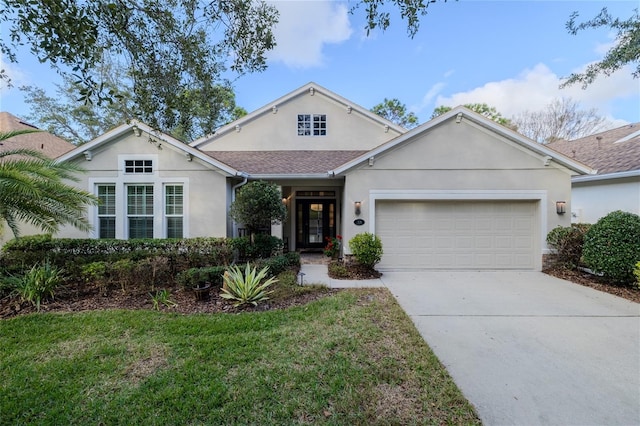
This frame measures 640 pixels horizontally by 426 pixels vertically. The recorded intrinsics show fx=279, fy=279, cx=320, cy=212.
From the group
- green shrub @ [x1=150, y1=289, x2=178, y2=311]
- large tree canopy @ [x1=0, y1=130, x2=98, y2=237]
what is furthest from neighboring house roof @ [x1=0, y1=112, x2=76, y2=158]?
green shrub @ [x1=150, y1=289, x2=178, y2=311]

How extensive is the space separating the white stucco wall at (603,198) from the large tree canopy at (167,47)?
12176 millimetres

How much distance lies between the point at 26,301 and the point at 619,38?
1721 centimetres

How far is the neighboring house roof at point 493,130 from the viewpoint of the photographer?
323 inches

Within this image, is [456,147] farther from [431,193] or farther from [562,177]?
[562,177]

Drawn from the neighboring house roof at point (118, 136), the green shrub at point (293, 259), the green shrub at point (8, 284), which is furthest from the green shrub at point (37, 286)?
the green shrub at point (293, 259)

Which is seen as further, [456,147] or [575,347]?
[456,147]

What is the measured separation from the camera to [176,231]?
30.3 ft

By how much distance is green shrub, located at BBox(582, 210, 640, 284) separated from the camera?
6.46 m

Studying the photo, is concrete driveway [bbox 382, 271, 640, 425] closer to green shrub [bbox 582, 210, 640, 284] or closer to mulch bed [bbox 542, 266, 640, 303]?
mulch bed [bbox 542, 266, 640, 303]

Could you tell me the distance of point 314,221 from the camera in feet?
40.1

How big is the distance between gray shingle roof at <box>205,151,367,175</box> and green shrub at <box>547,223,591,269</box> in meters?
7.01

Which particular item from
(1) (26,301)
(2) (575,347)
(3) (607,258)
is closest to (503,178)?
(3) (607,258)

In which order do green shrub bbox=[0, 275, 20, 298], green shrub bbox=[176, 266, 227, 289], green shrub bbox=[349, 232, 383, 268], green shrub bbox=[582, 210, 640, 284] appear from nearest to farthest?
green shrub bbox=[0, 275, 20, 298]
green shrub bbox=[176, 266, 227, 289]
green shrub bbox=[582, 210, 640, 284]
green shrub bbox=[349, 232, 383, 268]

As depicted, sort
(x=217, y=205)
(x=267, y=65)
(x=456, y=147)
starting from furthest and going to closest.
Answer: (x=217, y=205) → (x=456, y=147) → (x=267, y=65)
